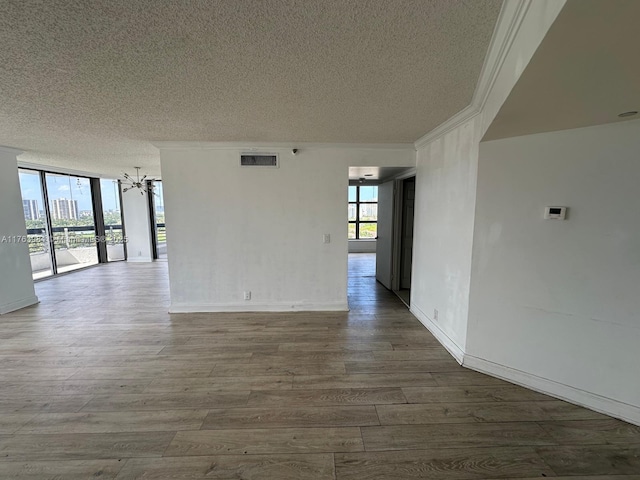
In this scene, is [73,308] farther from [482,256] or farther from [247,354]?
[482,256]

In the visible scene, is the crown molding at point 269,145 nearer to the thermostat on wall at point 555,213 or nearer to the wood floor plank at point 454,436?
A: the thermostat on wall at point 555,213

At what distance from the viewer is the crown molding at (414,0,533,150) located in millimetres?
1245

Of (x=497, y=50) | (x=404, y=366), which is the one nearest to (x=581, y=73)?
(x=497, y=50)

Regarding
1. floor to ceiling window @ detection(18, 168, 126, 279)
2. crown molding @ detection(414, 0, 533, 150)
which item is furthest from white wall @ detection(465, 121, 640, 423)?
floor to ceiling window @ detection(18, 168, 126, 279)

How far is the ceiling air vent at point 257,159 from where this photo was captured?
3689 millimetres

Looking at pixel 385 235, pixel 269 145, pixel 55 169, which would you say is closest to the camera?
pixel 269 145

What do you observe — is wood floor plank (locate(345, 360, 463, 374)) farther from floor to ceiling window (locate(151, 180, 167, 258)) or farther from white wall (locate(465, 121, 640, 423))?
floor to ceiling window (locate(151, 180, 167, 258))

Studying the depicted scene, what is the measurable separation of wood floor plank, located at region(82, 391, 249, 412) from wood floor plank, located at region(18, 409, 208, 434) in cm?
5

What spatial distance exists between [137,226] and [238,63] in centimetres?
798

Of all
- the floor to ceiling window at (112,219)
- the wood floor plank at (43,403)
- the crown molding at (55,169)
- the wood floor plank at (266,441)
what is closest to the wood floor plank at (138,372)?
the wood floor plank at (43,403)

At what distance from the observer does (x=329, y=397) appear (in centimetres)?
215

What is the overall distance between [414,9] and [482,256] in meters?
2.01

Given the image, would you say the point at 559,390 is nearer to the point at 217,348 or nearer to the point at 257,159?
the point at 217,348

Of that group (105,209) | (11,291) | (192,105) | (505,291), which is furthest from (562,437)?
(105,209)
